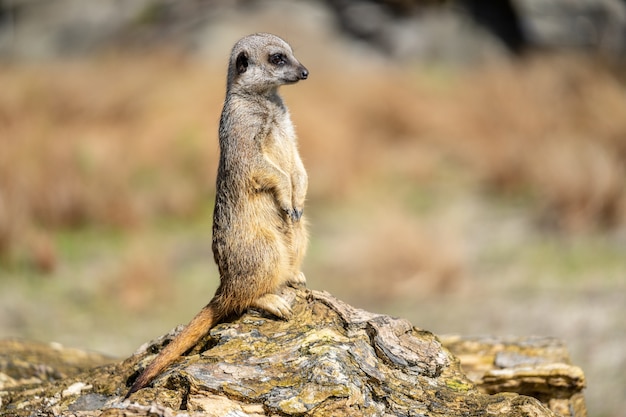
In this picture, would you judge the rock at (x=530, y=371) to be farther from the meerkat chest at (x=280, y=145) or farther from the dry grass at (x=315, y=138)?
the dry grass at (x=315, y=138)

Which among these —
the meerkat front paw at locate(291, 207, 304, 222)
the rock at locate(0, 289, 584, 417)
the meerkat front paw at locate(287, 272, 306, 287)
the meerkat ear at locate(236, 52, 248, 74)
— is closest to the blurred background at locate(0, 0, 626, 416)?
the rock at locate(0, 289, 584, 417)

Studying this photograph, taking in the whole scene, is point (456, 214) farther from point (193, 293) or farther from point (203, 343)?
point (203, 343)

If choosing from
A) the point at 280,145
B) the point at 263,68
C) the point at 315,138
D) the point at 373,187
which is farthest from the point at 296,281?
the point at 315,138

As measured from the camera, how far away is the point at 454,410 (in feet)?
10.1

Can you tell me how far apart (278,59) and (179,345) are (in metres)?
1.45

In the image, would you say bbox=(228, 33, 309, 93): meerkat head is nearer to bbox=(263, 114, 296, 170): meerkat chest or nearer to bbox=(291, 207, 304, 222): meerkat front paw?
bbox=(263, 114, 296, 170): meerkat chest

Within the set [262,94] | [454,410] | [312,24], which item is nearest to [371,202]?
[262,94]

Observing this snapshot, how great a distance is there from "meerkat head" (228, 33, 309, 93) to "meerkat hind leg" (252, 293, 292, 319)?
103 centimetres

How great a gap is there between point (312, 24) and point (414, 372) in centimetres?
1672

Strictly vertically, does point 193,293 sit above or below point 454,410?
above

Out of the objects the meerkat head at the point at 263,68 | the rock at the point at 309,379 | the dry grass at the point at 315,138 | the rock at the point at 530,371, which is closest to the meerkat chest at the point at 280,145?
the meerkat head at the point at 263,68

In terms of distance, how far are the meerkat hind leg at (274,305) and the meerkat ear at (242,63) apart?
1.11 meters

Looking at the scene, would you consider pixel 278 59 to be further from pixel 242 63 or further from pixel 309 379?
pixel 309 379

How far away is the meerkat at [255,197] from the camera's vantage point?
3.50 m
